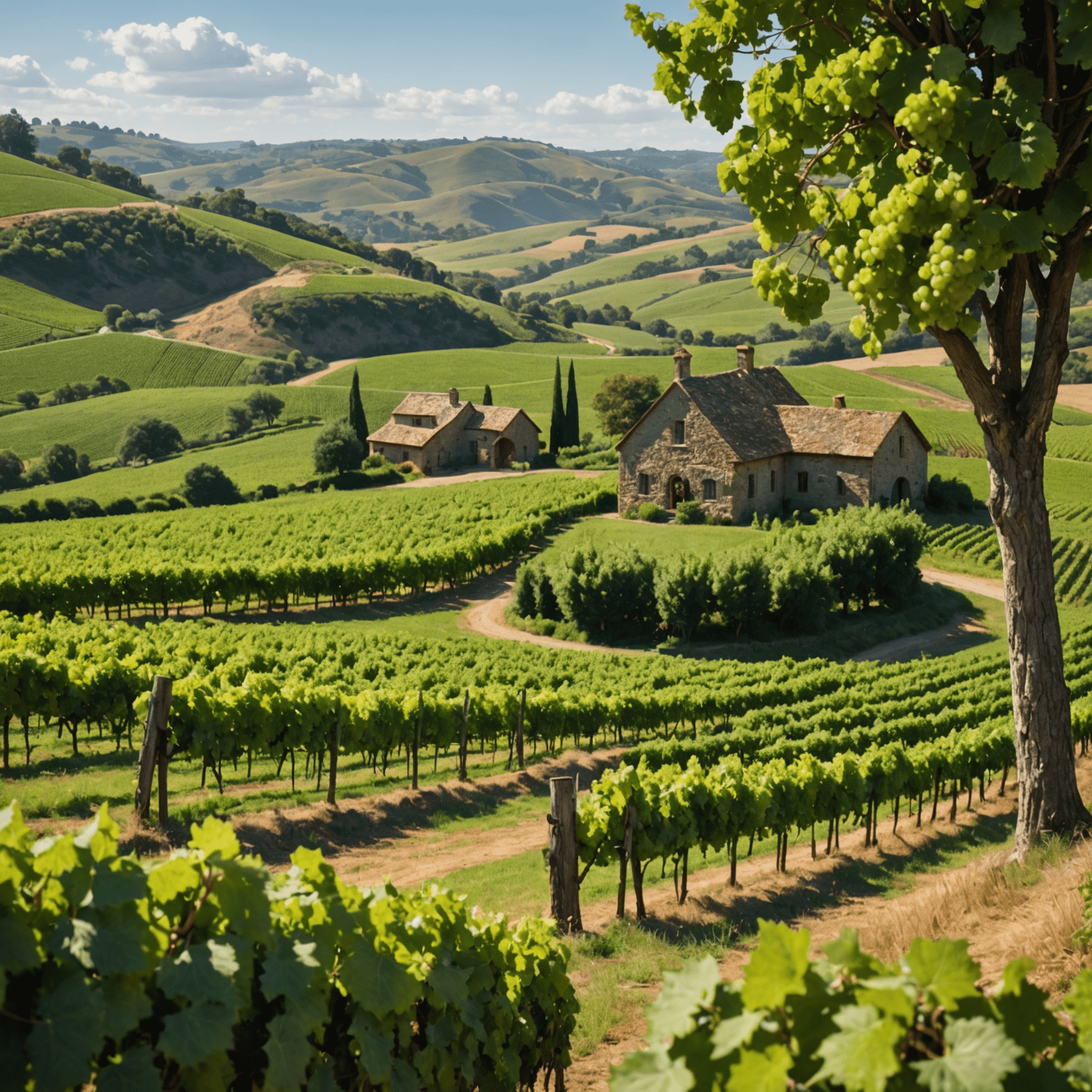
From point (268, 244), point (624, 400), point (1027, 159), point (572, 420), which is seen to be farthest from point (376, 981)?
point (268, 244)

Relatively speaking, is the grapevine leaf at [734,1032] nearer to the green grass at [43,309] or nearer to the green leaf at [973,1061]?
the green leaf at [973,1061]

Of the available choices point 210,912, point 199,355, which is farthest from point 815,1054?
point 199,355

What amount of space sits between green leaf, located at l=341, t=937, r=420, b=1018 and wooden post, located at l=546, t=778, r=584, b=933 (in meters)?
6.46

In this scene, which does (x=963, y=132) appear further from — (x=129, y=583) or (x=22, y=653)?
(x=129, y=583)

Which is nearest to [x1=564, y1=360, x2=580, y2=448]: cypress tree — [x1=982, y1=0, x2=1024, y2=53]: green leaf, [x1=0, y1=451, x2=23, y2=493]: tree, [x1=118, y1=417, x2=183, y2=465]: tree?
[x1=118, y1=417, x2=183, y2=465]: tree

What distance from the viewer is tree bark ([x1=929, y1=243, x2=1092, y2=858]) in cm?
939

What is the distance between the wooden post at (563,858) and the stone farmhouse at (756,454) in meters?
40.4

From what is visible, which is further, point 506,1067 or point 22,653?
point 22,653

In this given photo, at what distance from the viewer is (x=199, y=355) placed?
123 meters

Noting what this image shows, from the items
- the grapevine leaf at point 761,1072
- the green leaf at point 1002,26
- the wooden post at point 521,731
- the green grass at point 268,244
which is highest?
the green grass at point 268,244

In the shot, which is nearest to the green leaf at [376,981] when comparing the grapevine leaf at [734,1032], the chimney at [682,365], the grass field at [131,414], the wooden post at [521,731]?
the grapevine leaf at [734,1032]

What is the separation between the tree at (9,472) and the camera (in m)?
77.8

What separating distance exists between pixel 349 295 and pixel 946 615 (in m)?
128

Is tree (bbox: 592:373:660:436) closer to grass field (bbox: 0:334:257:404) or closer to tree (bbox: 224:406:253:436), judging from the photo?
tree (bbox: 224:406:253:436)
